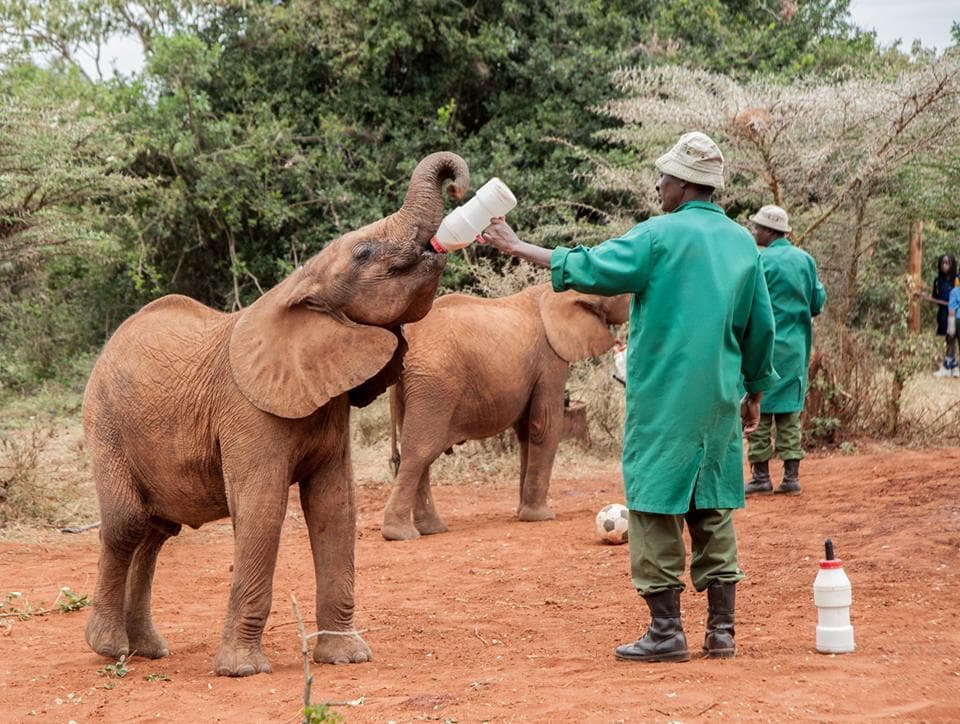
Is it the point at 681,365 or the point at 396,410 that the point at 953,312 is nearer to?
the point at 396,410

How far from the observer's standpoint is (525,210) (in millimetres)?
18797

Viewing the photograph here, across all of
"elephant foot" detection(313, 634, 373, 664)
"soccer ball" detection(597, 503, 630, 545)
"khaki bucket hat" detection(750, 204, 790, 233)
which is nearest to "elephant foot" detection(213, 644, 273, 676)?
"elephant foot" detection(313, 634, 373, 664)

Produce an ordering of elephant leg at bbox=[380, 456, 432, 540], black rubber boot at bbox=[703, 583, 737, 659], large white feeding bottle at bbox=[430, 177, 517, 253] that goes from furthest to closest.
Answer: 1. elephant leg at bbox=[380, 456, 432, 540]
2. black rubber boot at bbox=[703, 583, 737, 659]
3. large white feeding bottle at bbox=[430, 177, 517, 253]

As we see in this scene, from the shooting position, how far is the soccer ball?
9.17 m

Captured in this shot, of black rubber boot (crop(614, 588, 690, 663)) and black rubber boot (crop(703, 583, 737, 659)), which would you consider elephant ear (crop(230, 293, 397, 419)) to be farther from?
black rubber boot (crop(703, 583, 737, 659))

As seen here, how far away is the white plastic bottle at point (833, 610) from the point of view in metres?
5.61

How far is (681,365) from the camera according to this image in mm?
5535

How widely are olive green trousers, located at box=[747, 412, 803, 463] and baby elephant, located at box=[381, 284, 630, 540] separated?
5.23 ft

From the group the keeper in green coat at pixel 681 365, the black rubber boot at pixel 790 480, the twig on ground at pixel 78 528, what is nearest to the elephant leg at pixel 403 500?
the twig on ground at pixel 78 528

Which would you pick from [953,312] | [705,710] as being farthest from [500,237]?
[953,312]

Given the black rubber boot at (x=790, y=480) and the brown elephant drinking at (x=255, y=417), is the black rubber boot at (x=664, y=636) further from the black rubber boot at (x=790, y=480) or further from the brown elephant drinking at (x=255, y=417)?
the black rubber boot at (x=790, y=480)

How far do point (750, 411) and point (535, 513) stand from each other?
15.4ft

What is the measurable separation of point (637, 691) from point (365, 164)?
1537 cm

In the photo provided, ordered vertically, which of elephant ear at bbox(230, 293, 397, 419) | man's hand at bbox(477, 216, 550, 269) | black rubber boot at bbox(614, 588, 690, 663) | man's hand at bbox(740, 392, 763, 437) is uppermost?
man's hand at bbox(477, 216, 550, 269)
